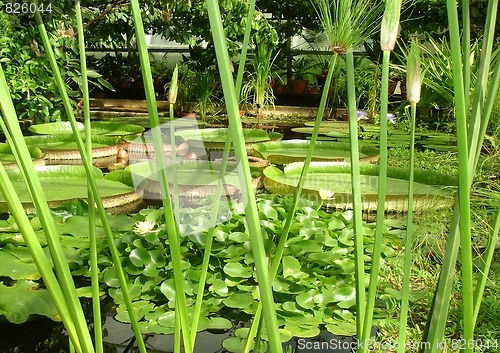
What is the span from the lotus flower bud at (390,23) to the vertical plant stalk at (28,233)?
31cm

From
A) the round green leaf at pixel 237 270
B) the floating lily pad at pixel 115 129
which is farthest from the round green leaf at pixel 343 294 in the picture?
the floating lily pad at pixel 115 129

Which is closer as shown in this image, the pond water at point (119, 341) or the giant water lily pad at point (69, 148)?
the pond water at point (119, 341)

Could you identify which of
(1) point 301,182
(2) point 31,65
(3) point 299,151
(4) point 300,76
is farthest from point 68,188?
(4) point 300,76

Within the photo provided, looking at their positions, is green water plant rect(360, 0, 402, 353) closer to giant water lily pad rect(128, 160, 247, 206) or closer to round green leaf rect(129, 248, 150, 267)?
round green leaf rect(129, 248, 150, 267)

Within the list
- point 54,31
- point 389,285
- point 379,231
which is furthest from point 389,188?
point 54,31

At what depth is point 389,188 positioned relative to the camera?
245cm

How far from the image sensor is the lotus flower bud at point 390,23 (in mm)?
430

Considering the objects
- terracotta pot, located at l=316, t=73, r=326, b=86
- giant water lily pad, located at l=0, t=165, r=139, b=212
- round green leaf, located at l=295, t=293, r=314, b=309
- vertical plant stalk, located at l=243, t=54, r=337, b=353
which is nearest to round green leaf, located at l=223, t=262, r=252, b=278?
round green leaf, located at l=295, t=293, r=314, b=309

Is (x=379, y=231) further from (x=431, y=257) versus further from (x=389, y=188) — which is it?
(x=389, y=188)

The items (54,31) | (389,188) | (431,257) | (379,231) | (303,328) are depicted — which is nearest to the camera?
(379,231)

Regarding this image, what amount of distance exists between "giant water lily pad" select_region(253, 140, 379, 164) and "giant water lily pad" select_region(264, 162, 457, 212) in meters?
0.30

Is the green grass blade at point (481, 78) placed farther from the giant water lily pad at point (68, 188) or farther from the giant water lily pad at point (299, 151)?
the giant water lily pad at point (299, 151)

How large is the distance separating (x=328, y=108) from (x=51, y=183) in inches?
163

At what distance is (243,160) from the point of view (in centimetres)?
36
